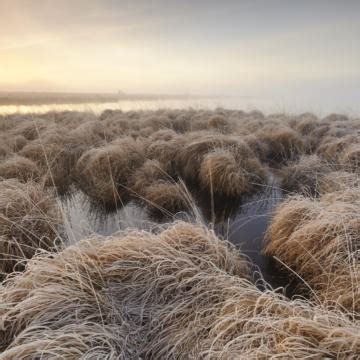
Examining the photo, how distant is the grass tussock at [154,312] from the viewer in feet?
6.45

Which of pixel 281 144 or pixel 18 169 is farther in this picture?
pixel 281 144

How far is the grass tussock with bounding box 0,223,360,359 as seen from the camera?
77.4 inches

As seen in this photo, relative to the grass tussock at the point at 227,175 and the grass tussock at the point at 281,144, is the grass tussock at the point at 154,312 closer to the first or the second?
the grass tussock at the point at 227,175

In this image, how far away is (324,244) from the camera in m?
3.24

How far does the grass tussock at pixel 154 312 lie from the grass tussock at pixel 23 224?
2.55 ft

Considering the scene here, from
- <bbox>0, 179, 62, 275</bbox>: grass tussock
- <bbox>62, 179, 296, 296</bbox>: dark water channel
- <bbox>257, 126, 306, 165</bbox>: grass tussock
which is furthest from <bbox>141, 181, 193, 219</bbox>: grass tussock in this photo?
<bbox>257, 126, 306, 165</bbox>: grass tussock

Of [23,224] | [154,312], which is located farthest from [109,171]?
[154,312]

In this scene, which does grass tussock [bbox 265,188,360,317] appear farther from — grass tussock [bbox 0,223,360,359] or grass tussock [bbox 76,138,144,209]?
grass tussock [bbox 76,138,144,209]

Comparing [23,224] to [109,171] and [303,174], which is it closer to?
[109,171]

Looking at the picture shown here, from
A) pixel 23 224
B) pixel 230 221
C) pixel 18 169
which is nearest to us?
pixel 23 224

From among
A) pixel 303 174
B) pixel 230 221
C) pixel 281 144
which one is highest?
pixel 281 144

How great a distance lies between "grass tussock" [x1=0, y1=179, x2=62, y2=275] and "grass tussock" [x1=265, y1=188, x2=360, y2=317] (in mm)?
2485

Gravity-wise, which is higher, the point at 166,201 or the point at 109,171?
the point at 109,171

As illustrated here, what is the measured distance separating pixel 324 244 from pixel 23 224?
3.17 metres
